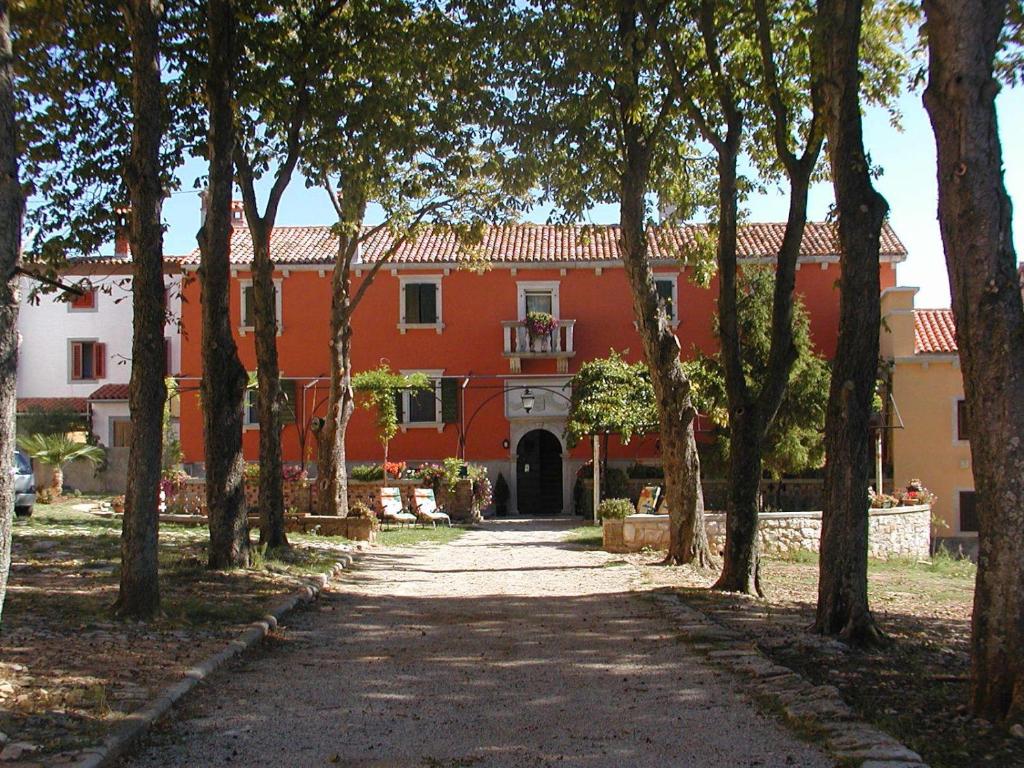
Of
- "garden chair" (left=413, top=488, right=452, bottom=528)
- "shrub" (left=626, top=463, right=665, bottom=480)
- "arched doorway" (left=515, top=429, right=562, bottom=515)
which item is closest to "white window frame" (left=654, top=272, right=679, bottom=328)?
"arched doorway" (left=515, top=429, right=562, bottom=515)

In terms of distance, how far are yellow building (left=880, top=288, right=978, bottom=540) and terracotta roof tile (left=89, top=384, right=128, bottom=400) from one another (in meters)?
29.0

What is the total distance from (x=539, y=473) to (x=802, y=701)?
27855mm

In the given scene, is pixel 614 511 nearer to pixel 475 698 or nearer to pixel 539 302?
pixel 475 698

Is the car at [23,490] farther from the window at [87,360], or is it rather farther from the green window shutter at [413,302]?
the window at [87,360]

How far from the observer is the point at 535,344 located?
3353 centimetres

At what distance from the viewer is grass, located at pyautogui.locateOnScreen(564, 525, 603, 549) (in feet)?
66.4

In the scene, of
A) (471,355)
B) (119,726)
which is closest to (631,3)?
(119,726)

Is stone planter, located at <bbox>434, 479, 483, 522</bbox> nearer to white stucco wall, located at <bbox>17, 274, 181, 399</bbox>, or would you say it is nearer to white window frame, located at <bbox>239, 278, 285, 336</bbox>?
white window frame, located at <bbox>239, 278, 285, 336</bbox>

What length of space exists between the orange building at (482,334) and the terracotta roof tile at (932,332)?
230 cm

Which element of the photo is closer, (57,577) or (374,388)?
(57,577)

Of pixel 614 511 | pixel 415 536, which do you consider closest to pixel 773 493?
pixel 614 511

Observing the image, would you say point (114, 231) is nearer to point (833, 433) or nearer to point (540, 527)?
point (833, 433)

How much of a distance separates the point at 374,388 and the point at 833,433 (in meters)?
18.5

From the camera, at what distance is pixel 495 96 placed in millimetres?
13789
